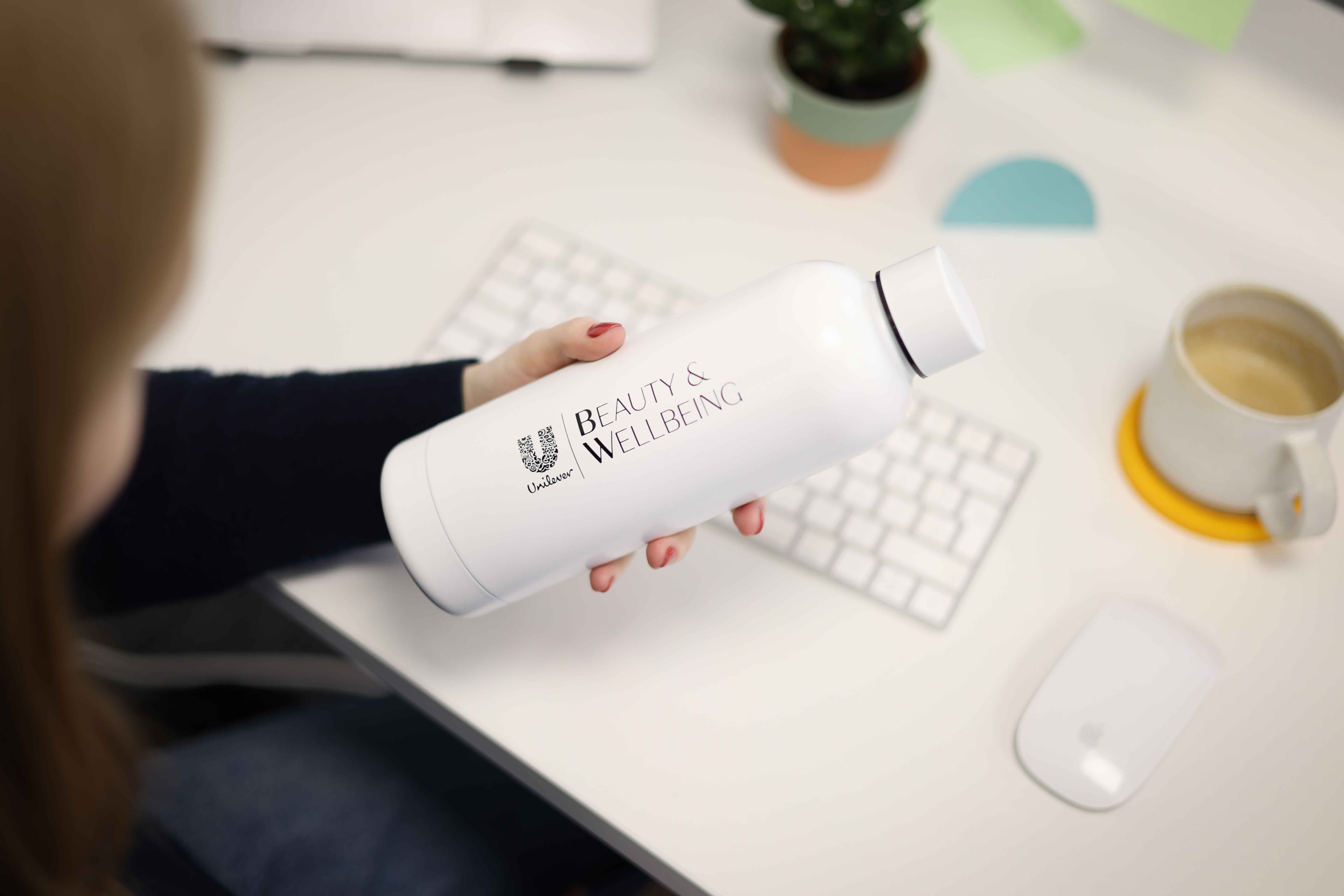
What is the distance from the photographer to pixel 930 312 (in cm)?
40

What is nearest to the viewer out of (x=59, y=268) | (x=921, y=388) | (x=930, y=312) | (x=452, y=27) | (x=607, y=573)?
(x=59, y=268)

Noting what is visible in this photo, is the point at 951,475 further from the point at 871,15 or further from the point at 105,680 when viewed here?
the point at 105,680

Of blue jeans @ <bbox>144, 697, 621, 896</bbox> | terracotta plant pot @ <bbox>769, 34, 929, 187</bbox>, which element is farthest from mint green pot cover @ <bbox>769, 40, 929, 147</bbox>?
blue jeans @ <bbox>144, 697, 621, 896</bbox>

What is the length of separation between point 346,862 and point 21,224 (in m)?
0.49

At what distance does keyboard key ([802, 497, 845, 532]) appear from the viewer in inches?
22.0

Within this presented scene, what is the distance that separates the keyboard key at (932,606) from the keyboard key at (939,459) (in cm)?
7

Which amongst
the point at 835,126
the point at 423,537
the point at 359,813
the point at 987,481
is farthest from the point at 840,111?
the point at 359,813

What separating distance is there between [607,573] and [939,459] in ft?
0.72

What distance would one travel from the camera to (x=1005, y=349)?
63 centimetres

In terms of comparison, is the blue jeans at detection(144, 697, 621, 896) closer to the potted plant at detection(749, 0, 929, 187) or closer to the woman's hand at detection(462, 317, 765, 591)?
the woman's hand at detection(462, 317, 765, 591)

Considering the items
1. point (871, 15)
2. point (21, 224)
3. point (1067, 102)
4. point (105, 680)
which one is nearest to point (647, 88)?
point (871, 15)

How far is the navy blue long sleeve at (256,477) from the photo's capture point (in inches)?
21.1

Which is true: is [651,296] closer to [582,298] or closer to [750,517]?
[582,298]

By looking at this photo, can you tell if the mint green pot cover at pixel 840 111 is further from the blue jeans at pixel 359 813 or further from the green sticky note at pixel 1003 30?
the blue jeans at pixel 359 813
